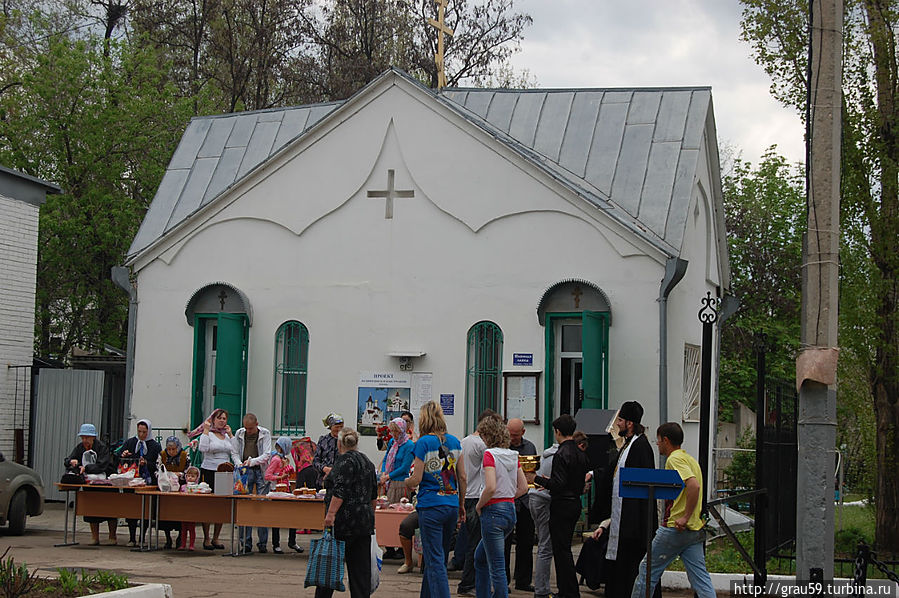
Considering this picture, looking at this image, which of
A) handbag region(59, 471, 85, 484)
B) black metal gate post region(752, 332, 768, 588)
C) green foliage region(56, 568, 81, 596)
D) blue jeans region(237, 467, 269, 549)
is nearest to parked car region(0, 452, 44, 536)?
handbag region(59, 471, 85, 484)

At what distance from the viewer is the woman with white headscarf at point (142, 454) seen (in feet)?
53.3

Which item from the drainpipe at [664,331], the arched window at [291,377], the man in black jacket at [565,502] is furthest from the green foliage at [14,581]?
the drainpipe at [664,331]

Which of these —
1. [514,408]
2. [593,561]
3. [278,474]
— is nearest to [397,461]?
[593,561]

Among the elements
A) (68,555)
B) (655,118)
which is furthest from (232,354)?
(655,118)

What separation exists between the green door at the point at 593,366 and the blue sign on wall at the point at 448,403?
2.22 meters

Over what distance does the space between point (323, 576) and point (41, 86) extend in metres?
20.8

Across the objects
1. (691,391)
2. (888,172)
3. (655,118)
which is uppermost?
(655,118)

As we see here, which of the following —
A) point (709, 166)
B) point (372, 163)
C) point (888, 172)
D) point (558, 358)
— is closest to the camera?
point (888, 172)

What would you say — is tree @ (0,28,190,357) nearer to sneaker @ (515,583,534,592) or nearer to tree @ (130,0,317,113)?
tree @ (130,0,317,113)

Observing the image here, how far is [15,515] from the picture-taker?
1700cm

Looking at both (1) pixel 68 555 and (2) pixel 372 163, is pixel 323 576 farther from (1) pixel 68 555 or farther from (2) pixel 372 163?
(2) pixel 372 163

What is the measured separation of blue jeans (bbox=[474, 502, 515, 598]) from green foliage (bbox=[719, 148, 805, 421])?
25.3 meters

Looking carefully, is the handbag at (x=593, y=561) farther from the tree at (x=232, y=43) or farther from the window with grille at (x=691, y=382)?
the tree at (x=232, y=43)

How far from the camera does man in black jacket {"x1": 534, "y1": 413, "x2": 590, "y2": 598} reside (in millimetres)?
11516
